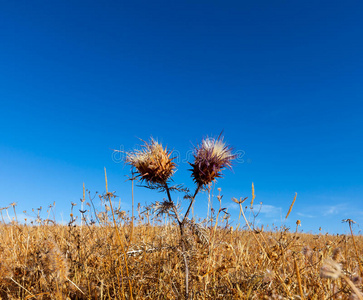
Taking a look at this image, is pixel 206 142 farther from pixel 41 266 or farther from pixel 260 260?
pixel 41 266

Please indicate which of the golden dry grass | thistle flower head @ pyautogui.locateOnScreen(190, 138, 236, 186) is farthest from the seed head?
thistle flower head @ pyautogui.locateOnScreen(190, 138, 236, 186)

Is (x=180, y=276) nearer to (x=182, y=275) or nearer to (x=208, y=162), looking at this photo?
(x=182, y=275)

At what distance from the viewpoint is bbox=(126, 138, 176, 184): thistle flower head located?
313 cm

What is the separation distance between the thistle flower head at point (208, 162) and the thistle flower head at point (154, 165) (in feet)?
0.97

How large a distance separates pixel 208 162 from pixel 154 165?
613 mm

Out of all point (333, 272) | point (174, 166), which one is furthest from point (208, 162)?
point (333, 272)

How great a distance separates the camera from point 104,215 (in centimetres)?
504

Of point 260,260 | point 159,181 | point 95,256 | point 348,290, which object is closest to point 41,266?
point 95,256

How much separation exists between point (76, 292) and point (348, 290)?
2.84 metres

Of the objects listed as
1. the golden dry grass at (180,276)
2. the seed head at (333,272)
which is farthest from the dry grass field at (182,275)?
the seed head at (333,272)

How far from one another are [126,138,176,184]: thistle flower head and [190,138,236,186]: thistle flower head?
0.97 feet

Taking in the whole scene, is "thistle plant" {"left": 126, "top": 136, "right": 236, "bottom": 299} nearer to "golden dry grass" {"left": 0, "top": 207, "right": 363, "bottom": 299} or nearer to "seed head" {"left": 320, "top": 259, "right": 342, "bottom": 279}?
"golden dry grass" {"left": 0, "top": 207, "right": 363, "bottom": 299}

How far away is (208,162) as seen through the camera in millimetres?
3053

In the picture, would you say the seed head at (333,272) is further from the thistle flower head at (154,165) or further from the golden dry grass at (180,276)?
the thistle flower head at (154,165)
